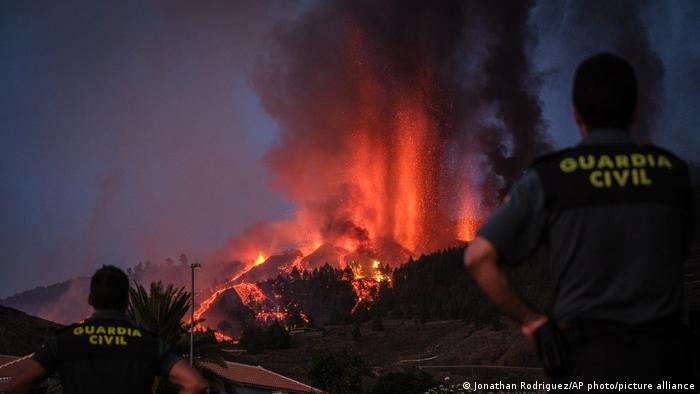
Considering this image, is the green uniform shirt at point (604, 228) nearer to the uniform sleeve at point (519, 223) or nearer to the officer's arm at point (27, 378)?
the uniform sleeve at point (519, 223)

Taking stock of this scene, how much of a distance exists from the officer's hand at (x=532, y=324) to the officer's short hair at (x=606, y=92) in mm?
972

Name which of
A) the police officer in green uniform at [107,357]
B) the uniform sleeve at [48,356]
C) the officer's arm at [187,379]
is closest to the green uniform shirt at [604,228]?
the officer's arm at [187,379]

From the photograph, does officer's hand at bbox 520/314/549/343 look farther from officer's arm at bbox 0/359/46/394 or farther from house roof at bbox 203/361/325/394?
house roof at bbox 203/361/325/394

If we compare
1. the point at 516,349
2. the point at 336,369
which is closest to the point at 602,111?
the point at 336,369

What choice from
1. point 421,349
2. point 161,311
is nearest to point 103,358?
point 161,311

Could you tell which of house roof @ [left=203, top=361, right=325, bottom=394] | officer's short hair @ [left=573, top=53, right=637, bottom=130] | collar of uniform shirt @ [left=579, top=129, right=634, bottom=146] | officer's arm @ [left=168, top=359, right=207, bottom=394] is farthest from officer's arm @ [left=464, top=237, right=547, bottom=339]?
house roof @ [left=203, top=361, right=325, bottom=394]

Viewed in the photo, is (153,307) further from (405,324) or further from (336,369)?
(405,324)

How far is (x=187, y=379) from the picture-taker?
4793mm

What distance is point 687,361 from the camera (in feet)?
Result: 11.2

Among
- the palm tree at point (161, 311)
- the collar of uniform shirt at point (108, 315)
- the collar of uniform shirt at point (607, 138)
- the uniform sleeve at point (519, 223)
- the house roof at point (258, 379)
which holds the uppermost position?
the palm tree at point (161, 311)

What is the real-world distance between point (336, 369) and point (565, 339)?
61.7 m

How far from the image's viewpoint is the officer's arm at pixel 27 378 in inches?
187

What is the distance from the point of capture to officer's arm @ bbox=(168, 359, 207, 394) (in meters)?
4.77

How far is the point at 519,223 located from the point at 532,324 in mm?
440
